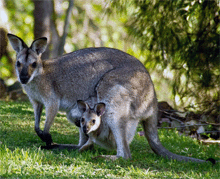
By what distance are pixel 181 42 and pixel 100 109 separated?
3762 mm

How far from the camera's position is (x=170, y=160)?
4895 mm

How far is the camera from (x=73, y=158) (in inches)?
165

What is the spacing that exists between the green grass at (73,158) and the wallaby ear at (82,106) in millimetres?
634

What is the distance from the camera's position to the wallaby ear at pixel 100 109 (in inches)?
189

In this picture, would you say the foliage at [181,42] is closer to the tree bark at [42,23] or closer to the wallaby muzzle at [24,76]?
the wallaby muzzle at [24,76]

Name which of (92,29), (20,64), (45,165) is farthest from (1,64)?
(45,165)

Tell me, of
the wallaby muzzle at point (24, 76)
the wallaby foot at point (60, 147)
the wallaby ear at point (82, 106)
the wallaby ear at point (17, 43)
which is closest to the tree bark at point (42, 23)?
the wallaby ear at point (17, 43)

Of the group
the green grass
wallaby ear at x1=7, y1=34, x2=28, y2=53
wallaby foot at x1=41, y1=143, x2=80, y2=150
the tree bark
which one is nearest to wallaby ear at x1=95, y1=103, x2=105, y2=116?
the green grass

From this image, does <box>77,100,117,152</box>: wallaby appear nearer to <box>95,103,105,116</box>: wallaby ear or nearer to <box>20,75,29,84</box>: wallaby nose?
<box>95,103,105,116</box>: wallaby ear

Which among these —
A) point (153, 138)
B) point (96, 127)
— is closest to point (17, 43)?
point (96, 127)

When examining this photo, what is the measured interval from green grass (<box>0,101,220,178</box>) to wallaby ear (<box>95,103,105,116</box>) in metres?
0.57

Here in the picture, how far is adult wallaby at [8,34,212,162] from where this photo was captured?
4988mm

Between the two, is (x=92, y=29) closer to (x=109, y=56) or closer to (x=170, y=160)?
(x=109, y=56)

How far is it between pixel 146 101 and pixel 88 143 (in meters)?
1.09
